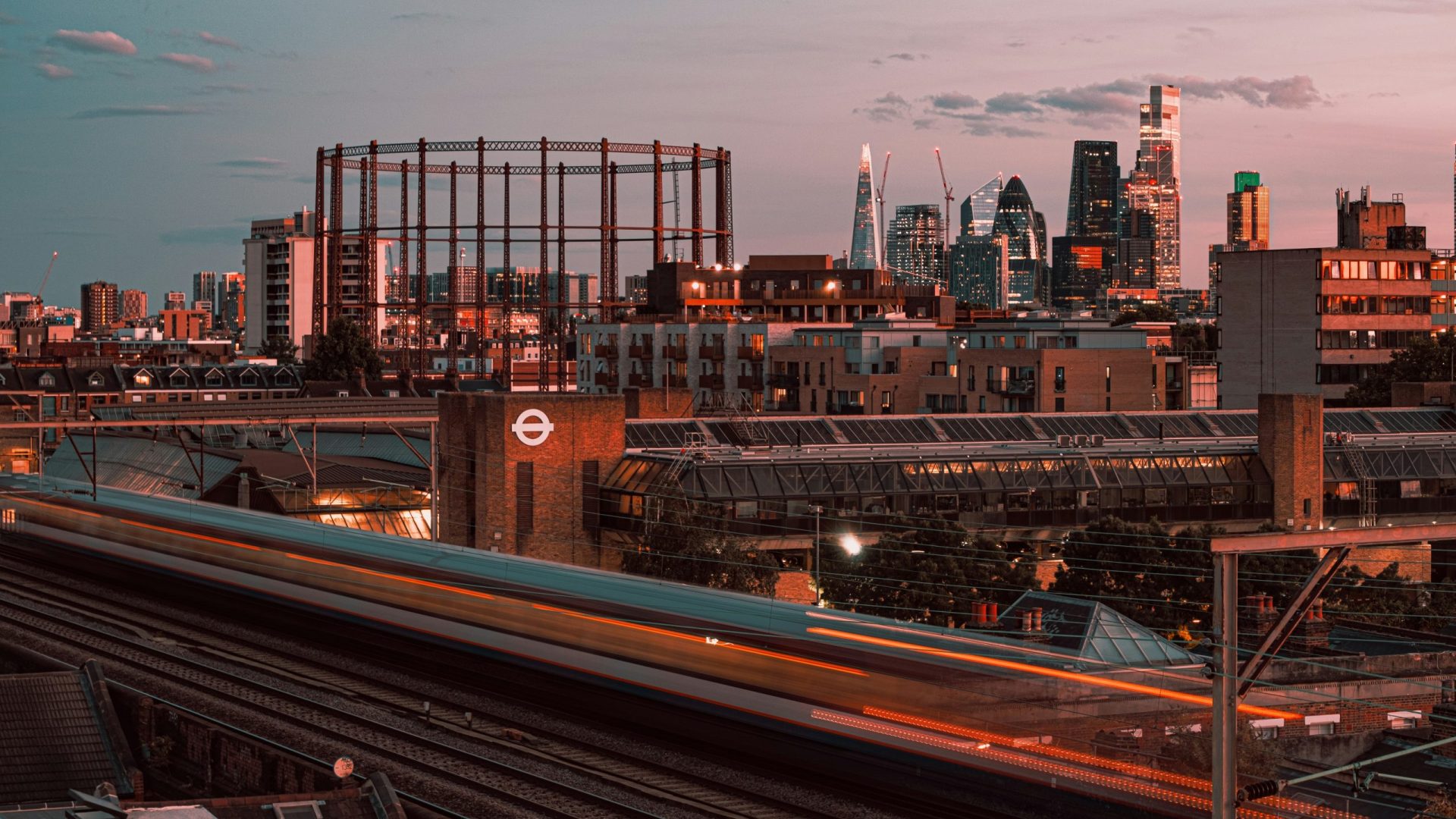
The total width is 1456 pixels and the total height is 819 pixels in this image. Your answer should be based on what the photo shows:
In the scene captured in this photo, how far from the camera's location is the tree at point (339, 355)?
102188 mm

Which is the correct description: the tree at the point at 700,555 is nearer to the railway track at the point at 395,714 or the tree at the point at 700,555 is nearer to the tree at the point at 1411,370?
the railway track at the point at 395,714

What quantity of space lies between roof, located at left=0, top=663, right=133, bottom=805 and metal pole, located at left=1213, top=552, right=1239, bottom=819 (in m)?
15.7

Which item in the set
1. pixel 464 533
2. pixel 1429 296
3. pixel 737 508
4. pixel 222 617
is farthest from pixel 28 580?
pixel 1429 296

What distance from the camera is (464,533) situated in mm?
39500

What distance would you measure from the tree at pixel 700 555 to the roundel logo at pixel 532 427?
3935 mm

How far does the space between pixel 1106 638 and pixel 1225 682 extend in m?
11.1

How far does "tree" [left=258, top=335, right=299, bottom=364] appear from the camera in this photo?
133 m

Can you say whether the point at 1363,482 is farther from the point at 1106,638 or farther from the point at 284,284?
the point at 284,284

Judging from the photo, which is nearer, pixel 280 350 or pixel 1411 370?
pixel 1411 370

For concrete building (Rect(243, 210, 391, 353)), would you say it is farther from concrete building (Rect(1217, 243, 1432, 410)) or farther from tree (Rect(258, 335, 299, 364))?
concrete building (Rect(1217, 243, 1432, 410))

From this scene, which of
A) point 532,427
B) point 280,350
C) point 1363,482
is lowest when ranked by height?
point 1363,482

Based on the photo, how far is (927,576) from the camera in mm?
32469

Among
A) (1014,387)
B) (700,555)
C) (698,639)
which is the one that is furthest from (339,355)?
(698,639)

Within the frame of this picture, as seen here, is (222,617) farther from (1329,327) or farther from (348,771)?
(1329,327)
